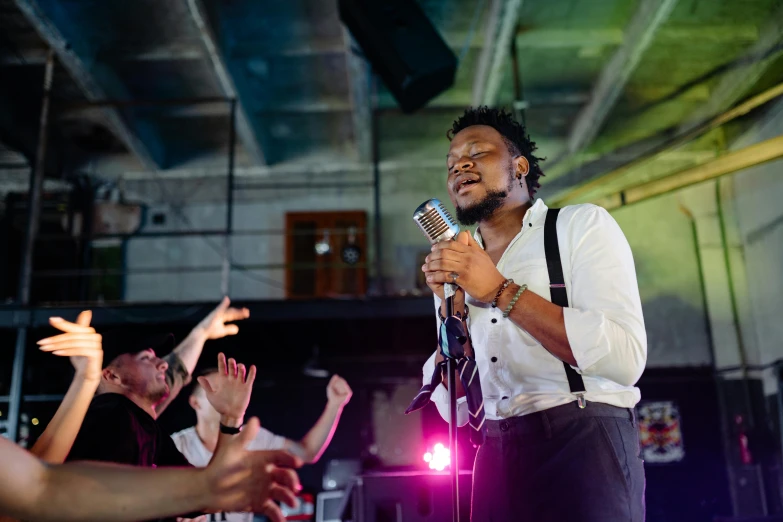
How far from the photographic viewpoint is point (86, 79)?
7.21 metres

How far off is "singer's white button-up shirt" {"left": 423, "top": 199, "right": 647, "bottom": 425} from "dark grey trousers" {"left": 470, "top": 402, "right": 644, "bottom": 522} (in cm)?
5

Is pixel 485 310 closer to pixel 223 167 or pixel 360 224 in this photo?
pixel 360 224

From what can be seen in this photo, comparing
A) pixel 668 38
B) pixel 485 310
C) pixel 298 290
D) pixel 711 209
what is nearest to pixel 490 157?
pixel 485 310

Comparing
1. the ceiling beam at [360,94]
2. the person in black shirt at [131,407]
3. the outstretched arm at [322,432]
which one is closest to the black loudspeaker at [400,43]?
the ceiling beam at [360,94]

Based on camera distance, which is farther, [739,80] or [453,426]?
[739,80]

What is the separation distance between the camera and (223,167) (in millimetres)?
9914

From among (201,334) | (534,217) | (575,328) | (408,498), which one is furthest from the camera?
(201,334)

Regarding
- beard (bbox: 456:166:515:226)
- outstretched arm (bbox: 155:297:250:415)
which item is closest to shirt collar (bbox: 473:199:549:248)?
beard (bbox: 456:166:515:226)

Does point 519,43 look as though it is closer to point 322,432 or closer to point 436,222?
point 322,432

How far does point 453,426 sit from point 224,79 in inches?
262

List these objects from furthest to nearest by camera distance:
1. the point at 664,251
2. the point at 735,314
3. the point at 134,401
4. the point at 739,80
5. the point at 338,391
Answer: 1. the point at 664,251
2. the point at 735,314
3. the point at 739,80
4. the point at 338,391
5. the point at 134,401

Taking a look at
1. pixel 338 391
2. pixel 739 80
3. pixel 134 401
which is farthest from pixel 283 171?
pixel 134 401

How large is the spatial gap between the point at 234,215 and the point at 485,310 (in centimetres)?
848

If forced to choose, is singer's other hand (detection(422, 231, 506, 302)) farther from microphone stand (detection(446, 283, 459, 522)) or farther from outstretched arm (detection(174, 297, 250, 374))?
outstretched arm (detection(174, 297, 250, 374))
